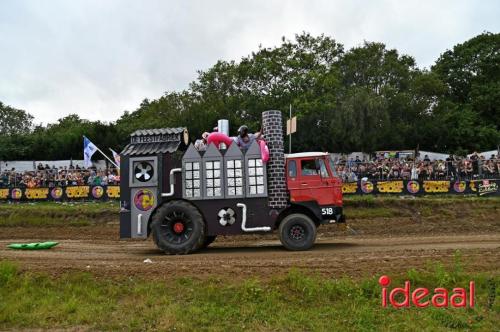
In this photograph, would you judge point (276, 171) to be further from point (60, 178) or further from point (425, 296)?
point (60, 178)

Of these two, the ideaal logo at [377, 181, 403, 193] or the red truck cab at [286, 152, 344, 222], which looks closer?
the red truck cab at [286, 152, 344, 222]

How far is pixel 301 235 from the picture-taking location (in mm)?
13594

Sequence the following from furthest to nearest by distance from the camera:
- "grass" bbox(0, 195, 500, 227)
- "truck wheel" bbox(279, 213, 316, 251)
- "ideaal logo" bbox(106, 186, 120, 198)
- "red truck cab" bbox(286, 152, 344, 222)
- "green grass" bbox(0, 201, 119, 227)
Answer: "ideaal logo" bbox(106, 186, 120, 198), "green grass" bbox(0, 201, 119, 227), "grass" bbox(0, 195, 500, 227), "red truck cab" bbox(286, 152, 344, 222), "truck wheel" bbox(279, 213, 316, 251)

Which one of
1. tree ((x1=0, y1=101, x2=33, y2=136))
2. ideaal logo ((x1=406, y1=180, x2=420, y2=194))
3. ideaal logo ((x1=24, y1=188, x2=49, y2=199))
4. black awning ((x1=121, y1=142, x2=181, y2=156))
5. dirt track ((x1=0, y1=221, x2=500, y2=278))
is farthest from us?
tree ((x1=0, y1=101, x2=33, y2=136))

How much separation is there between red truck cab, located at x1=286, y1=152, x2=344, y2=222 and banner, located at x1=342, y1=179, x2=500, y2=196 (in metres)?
10.3

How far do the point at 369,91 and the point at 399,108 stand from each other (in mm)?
3479

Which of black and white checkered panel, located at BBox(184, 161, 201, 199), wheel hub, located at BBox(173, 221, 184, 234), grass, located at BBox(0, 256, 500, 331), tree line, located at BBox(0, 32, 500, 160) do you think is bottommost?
grass, located at BBox(0, 256, 500, 331)

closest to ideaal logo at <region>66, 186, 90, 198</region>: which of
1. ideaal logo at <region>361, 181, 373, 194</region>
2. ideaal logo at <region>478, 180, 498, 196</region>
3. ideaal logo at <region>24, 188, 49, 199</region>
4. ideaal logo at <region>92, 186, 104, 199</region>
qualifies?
ideaal logo at <region>92, 186, 104, 199</region>

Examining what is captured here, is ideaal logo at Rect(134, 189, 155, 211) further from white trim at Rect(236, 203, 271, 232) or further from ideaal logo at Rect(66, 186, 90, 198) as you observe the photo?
ideaal logo at Rect(66, 186, 90, 198)

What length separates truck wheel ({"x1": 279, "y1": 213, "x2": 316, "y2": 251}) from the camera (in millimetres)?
13484

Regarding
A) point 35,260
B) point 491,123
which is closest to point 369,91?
point 491,123

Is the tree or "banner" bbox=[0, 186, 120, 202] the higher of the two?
the tree

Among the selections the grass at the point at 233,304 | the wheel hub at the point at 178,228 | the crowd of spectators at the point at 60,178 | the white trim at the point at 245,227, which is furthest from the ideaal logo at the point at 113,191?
the grass at the point at 233,304

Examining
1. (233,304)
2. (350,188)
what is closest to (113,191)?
(350,188)
